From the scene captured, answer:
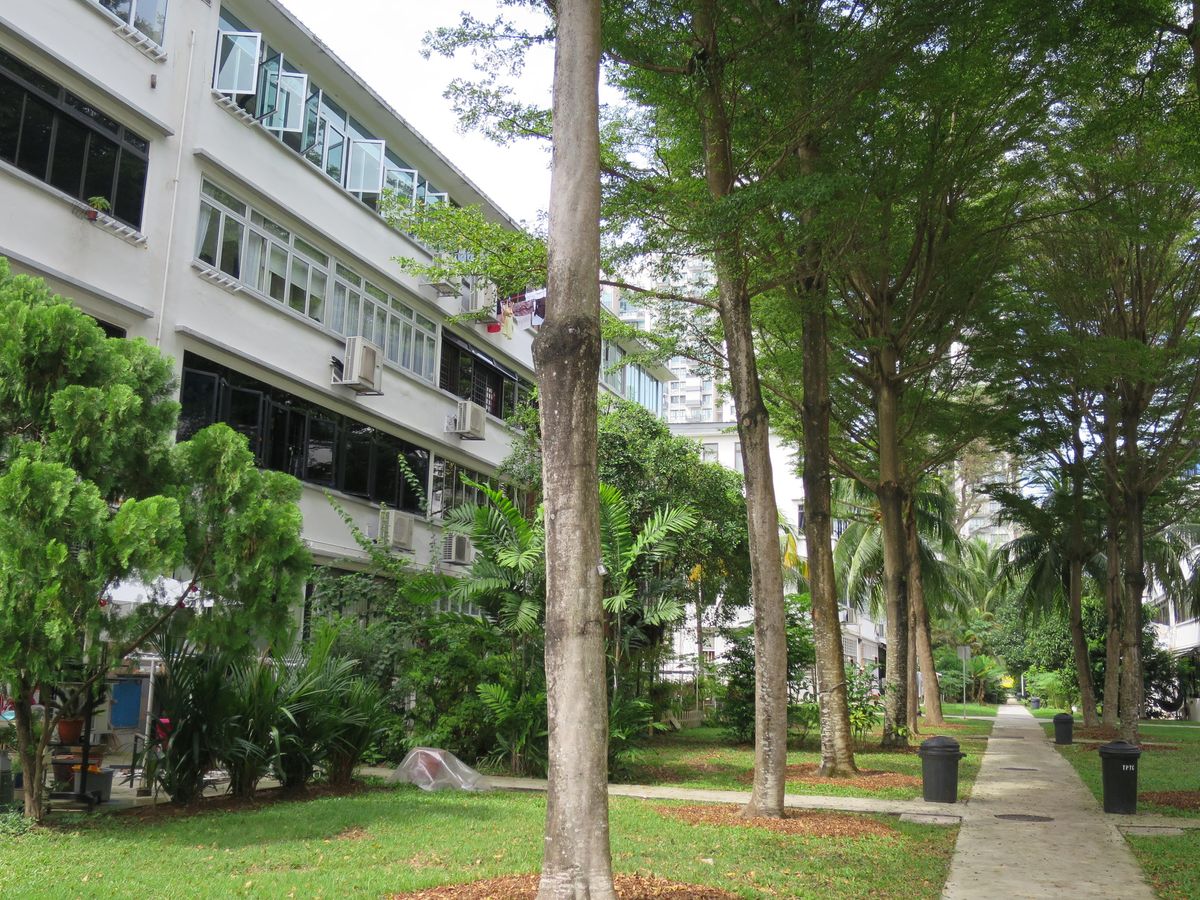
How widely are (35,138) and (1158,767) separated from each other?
22.0m

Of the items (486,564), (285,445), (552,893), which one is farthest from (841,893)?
(285,445)

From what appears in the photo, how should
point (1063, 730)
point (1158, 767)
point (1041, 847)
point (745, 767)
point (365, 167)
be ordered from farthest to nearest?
point (1063, 730)
point (365, 167)
point (1158, 767)
point (745, 767)
point (1041, 847)

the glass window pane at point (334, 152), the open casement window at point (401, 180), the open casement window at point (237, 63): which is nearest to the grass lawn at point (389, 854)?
the open casement window at point (237, 63)

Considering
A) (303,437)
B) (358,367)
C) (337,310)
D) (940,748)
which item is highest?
(337,310)

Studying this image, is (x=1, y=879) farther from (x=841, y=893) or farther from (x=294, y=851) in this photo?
(x=841, y=893)

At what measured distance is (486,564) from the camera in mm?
17188

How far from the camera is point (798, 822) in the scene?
1114 centimetres

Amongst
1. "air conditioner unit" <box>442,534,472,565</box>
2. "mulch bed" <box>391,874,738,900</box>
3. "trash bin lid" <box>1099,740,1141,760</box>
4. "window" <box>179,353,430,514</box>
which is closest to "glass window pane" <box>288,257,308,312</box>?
"window" <box>179,353,430,514</box>

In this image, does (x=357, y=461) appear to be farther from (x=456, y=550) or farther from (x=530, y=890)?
(x=530, y=890)

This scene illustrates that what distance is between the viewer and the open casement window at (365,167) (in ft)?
73.9

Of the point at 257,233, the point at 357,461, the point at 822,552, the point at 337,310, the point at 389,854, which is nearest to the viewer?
the point at 389,854

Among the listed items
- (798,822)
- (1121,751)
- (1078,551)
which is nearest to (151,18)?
(798,822)

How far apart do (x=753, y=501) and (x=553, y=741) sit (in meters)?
6.05

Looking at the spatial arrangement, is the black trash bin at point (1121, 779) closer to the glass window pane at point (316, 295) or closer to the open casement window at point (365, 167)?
the glass window pane at point (316, 295)
